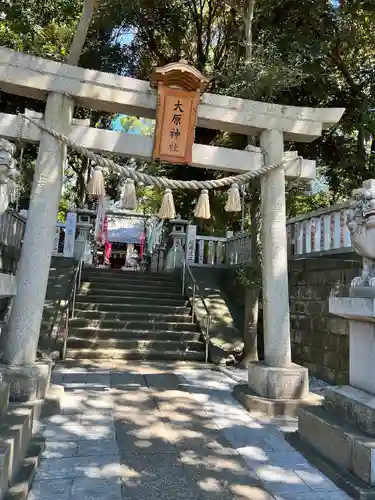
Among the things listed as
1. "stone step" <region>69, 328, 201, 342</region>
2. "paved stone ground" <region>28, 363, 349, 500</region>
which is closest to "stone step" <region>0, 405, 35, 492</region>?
"paved stone ground" <region>28, 363, 349, 500</region>

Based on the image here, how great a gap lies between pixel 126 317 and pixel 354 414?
5962mm

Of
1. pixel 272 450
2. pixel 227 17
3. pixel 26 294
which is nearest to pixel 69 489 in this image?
pixel 272 450

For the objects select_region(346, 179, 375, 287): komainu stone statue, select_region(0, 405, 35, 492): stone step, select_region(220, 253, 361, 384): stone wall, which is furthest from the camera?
select_region(220, 253, 361, 384): stone wall

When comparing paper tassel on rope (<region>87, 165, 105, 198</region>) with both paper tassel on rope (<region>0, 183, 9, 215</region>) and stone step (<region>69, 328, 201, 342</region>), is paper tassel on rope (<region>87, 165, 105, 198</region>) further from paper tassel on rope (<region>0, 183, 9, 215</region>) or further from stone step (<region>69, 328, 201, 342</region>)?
stone step (<region>69, 328, 201, 342</region>)

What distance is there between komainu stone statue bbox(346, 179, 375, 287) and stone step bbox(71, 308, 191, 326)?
5637 mm

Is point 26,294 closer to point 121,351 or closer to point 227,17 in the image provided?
point 121,351

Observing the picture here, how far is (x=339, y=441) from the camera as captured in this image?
3.04m

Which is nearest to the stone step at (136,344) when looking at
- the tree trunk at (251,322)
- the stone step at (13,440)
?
the tree trunk at (251,322)

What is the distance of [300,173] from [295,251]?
7.45 feet

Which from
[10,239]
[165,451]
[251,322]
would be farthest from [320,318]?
[10,239]

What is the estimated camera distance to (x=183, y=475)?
118 inches

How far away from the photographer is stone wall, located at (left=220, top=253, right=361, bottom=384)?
586 centimetres

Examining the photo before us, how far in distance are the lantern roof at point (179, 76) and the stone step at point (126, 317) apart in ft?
16.4

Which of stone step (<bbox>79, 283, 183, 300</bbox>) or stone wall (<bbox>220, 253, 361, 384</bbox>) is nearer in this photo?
stone wall (<bbox>220, 253, 361, 384</bbox>)
